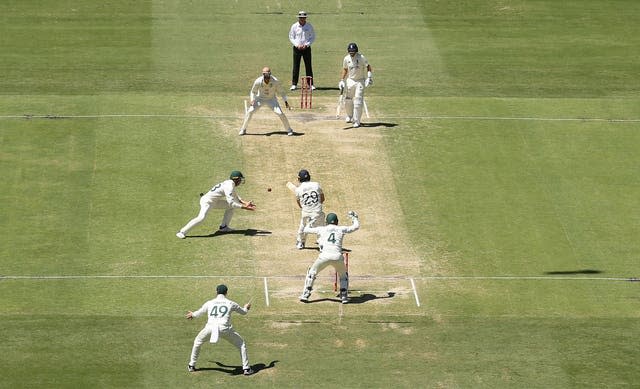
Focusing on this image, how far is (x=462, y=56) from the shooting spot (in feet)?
201

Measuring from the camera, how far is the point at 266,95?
52.3 m

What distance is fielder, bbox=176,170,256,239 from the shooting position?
1788 inches

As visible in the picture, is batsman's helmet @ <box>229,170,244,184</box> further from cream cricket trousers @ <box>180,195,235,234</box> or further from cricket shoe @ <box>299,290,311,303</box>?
cricket shoe @ <box>299,290,311,303</box>

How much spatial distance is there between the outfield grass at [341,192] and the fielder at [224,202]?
54 centimetres

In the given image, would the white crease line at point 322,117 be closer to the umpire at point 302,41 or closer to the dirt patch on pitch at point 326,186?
the dirt patch on pitch at point 326,186

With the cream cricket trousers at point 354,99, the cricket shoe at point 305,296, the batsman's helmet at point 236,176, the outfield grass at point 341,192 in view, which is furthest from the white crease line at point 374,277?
the cream cricket trousers at point 354,99

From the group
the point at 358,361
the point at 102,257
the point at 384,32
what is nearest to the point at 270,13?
the point at 384,32

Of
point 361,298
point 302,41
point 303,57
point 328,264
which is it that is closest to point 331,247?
point 328,264

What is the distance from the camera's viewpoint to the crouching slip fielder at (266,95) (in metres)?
51.8

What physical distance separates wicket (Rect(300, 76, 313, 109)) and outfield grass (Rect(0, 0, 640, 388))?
589mm

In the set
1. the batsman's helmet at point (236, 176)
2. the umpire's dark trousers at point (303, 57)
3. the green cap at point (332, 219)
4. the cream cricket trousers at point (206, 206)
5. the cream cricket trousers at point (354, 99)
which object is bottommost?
the green cap at point (332, 219)

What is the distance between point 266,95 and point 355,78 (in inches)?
122

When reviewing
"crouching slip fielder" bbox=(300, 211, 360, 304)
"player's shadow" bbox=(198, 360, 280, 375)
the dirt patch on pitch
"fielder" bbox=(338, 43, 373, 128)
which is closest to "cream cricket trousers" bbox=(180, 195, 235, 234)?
the dirt patch on pitch

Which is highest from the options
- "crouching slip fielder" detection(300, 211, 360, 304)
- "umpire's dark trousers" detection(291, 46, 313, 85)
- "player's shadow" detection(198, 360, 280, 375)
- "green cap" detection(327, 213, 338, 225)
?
"umpire's dark trousers" detection(291, 46, 313, 85)
